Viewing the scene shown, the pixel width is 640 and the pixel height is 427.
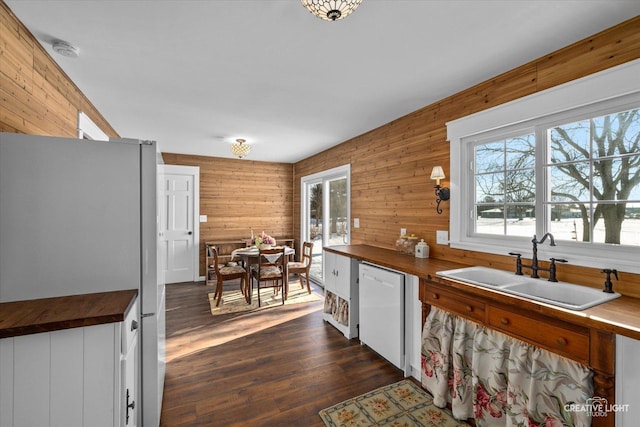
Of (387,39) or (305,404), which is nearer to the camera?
(387,39)

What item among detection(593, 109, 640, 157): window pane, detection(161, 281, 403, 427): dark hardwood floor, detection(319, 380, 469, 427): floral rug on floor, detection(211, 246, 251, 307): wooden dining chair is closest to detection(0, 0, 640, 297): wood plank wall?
detection(593, 109, 640, 157): window pane

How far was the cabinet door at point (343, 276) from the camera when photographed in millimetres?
3221

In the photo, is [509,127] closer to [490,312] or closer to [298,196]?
[490,312]

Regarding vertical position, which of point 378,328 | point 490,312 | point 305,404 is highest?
point 490,312

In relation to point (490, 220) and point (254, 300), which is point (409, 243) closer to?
point (490, 220)

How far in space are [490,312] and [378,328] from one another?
4.04ft

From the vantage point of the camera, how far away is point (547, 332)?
147 cm

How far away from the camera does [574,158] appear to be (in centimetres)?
196

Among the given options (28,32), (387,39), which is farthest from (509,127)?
(28,32)

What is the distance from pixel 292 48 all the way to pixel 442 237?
6.87 feet

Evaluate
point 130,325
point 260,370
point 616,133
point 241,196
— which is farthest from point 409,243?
point 241,196

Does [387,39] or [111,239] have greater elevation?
[387,39]

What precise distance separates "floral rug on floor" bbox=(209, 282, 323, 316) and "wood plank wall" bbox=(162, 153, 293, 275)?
1440mm

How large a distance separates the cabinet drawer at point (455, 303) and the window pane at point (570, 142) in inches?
47.8
